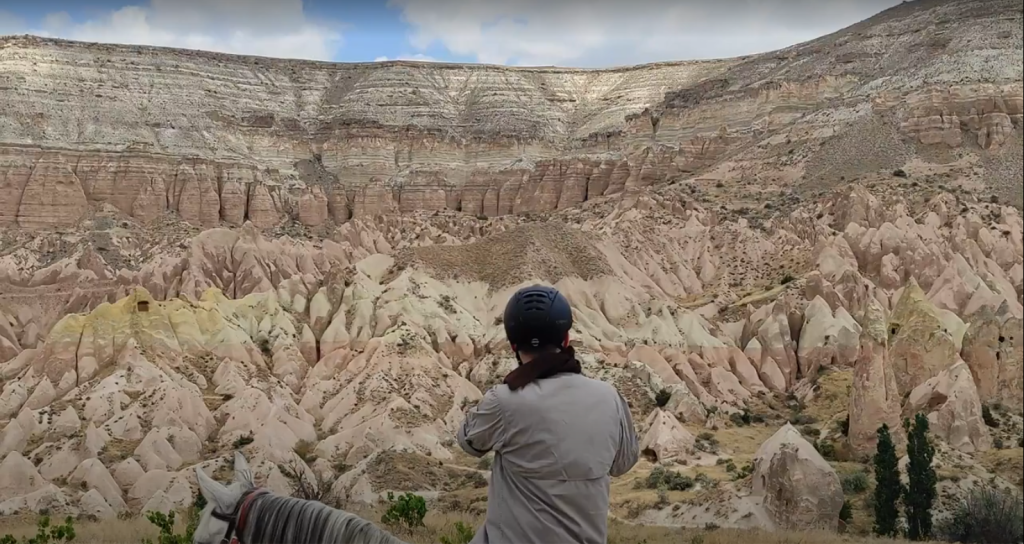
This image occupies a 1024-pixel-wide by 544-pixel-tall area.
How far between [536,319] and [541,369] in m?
0.21

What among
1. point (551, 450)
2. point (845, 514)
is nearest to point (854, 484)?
point (845, 514)

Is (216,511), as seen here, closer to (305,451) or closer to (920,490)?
(920,490)

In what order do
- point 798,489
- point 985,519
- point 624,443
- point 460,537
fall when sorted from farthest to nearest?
point 798,489 → point 985,519 → point 460,537 → point 624,443

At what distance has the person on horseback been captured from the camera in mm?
4285

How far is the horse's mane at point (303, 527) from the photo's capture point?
5.09 meters

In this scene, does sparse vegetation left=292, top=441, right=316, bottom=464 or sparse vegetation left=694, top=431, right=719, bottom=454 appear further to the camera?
sparse vegetation left=694, top=431, right=719, bottom=454

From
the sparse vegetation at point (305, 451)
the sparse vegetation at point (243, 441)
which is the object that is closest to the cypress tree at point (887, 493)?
the sparse vegetation at point (305, 451)

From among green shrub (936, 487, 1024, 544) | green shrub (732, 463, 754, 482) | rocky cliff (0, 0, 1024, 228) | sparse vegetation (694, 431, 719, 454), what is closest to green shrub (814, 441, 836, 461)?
green shrub (732, 463, 754, 482)

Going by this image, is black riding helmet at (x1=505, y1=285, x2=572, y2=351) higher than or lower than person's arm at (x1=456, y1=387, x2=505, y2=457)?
higher

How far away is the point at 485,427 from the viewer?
436 cm

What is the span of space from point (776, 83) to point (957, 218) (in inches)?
1144

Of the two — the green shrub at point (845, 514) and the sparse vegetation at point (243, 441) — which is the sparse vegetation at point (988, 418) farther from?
the sparse vegetation at point (243, 441)

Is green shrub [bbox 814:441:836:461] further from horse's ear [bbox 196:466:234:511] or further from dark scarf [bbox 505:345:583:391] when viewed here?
dark scarf [bbox 505:345:583:391]

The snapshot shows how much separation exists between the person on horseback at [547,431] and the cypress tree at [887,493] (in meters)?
15.1
